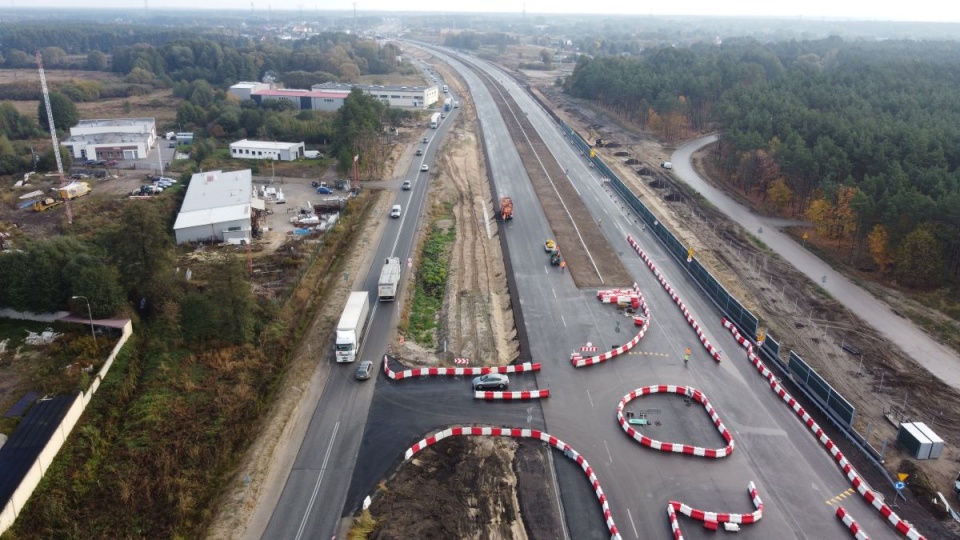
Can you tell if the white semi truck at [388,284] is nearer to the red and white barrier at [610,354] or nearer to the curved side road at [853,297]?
the red and white barrier at [610,354]

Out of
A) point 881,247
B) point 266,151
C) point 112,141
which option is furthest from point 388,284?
point 112,141

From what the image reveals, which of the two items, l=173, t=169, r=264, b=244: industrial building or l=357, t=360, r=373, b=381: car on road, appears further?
l=173, t=169, r=264, b=244: industrial building

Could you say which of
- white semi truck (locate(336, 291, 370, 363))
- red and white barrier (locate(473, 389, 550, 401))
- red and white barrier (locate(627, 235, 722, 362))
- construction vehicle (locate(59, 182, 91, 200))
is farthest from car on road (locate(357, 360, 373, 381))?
construction vehicle (locate(59, 182, 91, 200))

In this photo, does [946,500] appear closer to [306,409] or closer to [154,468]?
[306,409]

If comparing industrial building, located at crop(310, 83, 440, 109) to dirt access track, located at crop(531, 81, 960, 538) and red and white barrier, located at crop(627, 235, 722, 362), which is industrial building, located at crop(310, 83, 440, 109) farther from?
red and white barrier, located at crop(627, 235, 722, 362)

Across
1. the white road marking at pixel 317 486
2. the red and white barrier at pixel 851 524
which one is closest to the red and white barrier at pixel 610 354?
the white road marking at pixel 317 486
